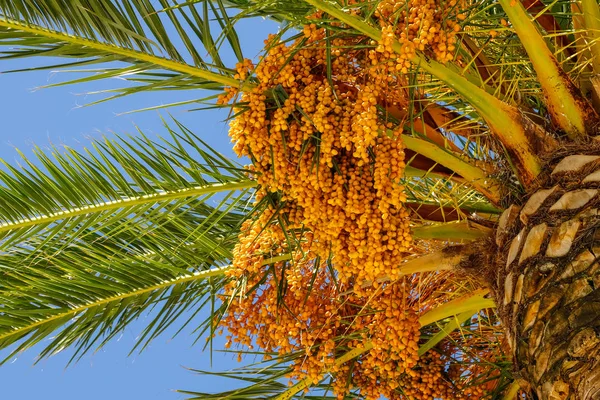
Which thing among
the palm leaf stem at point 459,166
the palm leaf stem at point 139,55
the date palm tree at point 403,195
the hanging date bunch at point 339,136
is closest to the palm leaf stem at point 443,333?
the date palm tree at point 403,195

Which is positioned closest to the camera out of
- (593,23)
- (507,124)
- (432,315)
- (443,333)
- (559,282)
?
(559,282)

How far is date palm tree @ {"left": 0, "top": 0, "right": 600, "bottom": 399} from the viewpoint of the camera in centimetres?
390

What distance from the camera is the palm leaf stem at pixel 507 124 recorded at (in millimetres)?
3965

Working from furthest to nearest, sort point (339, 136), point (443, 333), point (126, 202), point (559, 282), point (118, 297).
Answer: point (118, 297) < point (443, 333) < point (126, 202) < point (339, 136) < point (559, 282)

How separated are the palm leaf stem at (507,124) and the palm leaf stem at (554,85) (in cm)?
11

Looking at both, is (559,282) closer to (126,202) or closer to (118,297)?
(126,202)

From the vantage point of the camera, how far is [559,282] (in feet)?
12.6

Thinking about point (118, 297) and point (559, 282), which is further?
point (118, 297)

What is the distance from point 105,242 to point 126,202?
1048 millimetres

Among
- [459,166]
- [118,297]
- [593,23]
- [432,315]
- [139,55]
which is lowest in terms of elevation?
[432,315]

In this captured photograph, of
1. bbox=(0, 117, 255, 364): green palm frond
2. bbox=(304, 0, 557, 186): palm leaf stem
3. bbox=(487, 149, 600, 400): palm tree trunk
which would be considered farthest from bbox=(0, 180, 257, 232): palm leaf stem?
bbox=(487, 149, 600, 400): palm tree trunk

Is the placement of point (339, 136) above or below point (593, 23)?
below

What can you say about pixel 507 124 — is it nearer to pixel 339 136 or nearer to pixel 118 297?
pixel 339 136

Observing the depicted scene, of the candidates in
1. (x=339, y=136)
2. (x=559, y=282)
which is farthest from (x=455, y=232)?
(x=339, y=136)
